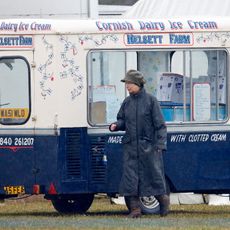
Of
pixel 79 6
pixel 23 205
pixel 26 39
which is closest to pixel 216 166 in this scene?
pixel 26 39

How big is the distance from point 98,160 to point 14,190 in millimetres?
1137

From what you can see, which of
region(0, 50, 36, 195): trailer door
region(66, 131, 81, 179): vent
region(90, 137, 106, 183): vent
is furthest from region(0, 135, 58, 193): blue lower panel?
region(90, 137, 106, 183): vent

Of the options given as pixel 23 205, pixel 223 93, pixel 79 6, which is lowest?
pixel 23 205

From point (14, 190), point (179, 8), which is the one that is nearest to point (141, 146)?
point (14, 190)

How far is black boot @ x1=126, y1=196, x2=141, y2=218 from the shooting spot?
18.1 m

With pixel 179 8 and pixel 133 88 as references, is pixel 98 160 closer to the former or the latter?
pixel 133 88

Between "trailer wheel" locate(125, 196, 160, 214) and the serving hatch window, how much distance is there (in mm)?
1090

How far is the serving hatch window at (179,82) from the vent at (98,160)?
32 cm

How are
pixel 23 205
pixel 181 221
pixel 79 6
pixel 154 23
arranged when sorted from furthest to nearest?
pixel 79 6 → pixel 23 205 → pixel 154 23 → pixel 181 221

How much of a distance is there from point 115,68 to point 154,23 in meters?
0.78

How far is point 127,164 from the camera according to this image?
1800 centimetres

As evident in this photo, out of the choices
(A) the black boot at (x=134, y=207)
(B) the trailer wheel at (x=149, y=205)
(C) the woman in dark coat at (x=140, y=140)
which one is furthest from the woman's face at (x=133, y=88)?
(B) the trailer wheel at (x=149, y=205)

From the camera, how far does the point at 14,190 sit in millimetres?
18531

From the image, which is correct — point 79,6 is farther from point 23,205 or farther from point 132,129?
point 132,129
